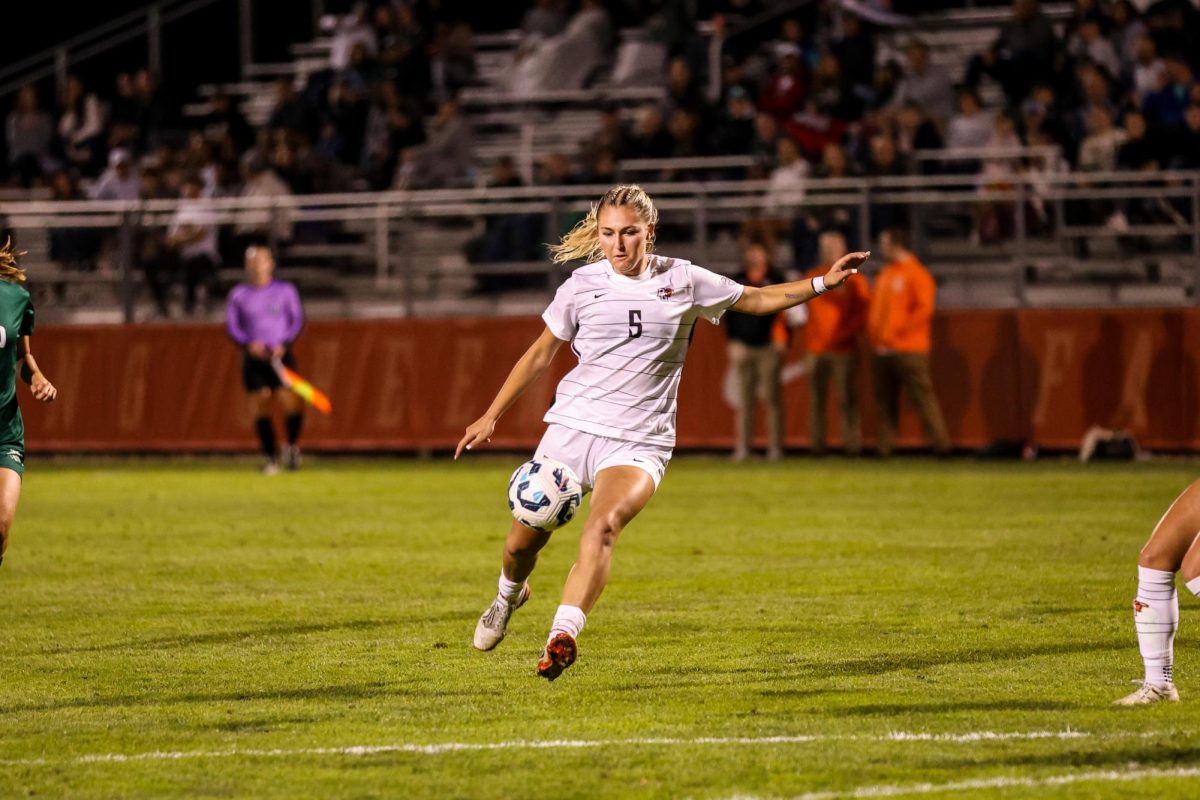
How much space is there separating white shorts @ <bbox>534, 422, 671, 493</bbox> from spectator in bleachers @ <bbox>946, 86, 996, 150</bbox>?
1643cm

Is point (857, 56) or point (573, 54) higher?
point (857, 56)

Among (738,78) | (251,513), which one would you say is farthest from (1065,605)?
(738,78)

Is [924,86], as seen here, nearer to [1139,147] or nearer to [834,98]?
[834,98]

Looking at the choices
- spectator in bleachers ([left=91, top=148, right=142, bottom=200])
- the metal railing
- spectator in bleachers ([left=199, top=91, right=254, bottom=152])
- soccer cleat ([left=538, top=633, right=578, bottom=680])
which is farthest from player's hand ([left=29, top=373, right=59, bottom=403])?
spectator in bleachers ([left=199, top=91, right=254, bottom=152])

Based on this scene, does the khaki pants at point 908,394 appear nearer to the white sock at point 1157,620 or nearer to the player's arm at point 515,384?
the player's arm at point 515,384

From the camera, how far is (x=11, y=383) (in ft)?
33.7

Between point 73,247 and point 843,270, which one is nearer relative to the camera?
point 843,270

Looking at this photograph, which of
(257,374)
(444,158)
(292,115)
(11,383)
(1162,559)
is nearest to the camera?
(1162,559)

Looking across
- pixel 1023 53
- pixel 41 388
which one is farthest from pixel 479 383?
pixel 41 388

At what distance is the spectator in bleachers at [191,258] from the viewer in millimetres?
26062

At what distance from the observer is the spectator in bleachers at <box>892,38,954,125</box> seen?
1022 inches

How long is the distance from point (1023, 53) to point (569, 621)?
18.7 meters

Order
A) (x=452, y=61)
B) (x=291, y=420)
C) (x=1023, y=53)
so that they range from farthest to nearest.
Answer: (x=452, y=61)
(x=1023, y=53)
(x=291, y=420)

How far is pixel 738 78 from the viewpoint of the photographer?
27.2 metres
